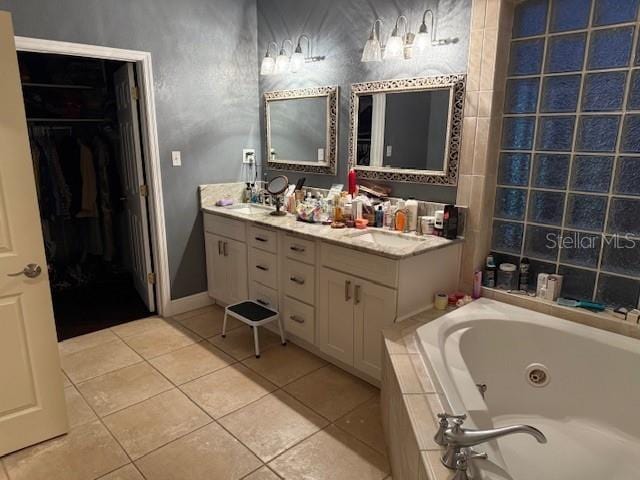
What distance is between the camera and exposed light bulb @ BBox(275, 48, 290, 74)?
3402 millimetres

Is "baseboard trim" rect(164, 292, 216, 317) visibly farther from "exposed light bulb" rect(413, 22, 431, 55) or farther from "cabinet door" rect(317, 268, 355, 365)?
"exposed light bulb" rect(413, 22, 431, 55)

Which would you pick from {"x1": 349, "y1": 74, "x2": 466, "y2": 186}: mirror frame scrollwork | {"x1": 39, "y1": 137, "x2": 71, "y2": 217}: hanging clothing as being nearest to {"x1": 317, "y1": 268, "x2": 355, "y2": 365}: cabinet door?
{"x1": 349, "y1": 74, "x2": 466, "y2": 186}: mirror frame scrollwork

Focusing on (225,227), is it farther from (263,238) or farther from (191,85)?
(191,85)

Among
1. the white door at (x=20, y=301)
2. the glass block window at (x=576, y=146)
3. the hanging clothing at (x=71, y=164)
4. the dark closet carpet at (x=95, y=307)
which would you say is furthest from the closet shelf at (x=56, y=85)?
the glass block window at (x=576, y=146)

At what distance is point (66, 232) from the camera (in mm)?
4391

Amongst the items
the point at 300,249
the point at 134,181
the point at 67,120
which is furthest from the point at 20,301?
the point at 67,120

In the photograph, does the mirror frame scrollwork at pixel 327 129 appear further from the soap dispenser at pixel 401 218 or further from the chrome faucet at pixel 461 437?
the chrome faucet at pixel 461 437

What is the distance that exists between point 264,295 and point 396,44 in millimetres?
1918

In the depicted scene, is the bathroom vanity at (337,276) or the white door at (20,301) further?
the bathroom vanity at (337,276)

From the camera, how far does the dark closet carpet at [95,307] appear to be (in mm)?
3402

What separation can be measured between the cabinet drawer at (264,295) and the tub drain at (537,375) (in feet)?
5.49

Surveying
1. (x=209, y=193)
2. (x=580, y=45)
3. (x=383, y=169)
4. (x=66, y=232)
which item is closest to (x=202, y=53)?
(x=209, y=193)

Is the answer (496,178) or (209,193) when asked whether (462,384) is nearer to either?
(496,178)

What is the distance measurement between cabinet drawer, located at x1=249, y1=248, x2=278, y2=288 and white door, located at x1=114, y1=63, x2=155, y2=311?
0.93m
